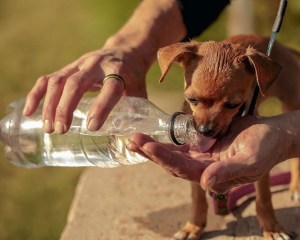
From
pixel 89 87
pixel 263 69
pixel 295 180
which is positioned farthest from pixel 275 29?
pixel 295 180

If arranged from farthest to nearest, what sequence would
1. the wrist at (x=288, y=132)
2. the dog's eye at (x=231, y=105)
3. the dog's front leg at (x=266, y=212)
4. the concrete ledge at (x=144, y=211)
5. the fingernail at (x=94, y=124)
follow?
the concrete ledge at (x=144, y=211) → the dog's front leg at (x=266, y=212) → the dog's eye at (x=231, y=105) → the fingernail at (x=94, y=124) → the wrist at (x=288, y=132)

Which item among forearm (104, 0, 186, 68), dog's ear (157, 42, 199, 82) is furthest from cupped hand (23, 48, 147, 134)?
dog's ear (157, 42, 199, 82)

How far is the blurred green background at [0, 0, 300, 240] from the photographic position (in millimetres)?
4754

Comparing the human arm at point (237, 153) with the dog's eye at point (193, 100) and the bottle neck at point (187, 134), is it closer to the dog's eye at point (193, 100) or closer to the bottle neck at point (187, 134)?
the bottle neck at point (187, 134)

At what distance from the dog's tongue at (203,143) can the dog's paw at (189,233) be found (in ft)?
2.59

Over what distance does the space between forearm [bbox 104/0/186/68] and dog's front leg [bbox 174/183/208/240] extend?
0.78 m

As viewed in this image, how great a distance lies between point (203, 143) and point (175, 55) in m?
0.45

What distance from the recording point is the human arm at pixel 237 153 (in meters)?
2.30

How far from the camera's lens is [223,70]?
281cm

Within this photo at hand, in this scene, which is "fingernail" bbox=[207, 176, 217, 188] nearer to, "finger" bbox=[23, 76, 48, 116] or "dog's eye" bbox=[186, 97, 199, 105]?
"dog's eye" bbox=[186, 97, 199, 105]

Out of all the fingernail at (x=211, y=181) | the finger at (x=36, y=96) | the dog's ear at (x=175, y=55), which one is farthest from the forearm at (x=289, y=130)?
the finger at (x=36, y=96)

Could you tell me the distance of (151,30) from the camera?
3580 millimetres

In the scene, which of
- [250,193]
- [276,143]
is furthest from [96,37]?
[276,143]

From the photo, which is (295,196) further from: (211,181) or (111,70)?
(211,181)
